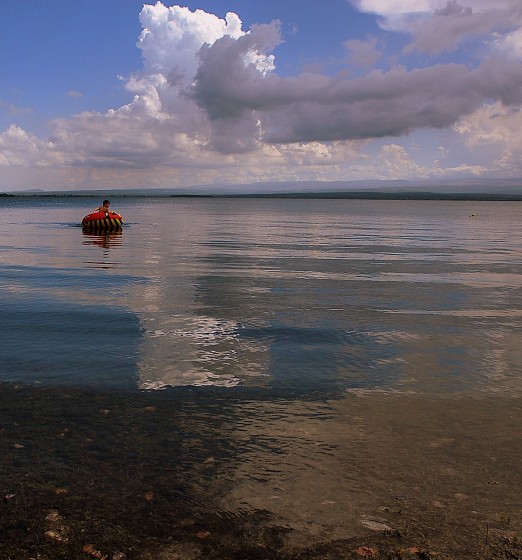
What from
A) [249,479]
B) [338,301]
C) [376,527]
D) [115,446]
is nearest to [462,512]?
[376,527]

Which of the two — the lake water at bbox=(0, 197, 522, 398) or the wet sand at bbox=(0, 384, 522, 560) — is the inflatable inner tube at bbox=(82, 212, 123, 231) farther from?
the wet sand at bbox=(0, 384, 522, 560)

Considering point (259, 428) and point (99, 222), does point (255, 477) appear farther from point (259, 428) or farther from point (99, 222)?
point (99, 222)

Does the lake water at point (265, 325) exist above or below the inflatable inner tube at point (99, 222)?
below

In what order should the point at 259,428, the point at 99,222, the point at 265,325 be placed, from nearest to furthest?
the point at 259,428, the point at 265,325, the point at 99,222

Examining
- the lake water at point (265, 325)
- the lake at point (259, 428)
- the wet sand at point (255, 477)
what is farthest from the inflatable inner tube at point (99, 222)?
the wet sand at point (255, 477)

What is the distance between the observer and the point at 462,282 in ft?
58.9

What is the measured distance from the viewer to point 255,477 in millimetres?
5109

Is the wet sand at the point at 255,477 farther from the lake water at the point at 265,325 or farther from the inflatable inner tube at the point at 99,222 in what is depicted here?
the inflatable inner tube at the point at 99,222

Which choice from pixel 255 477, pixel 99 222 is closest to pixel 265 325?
pixel 255 477

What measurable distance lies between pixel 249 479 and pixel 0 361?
542cm

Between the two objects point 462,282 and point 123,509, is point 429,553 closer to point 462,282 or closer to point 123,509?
point 123,509

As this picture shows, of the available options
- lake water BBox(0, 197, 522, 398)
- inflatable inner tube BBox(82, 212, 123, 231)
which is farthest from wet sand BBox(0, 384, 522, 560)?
inflatable inner tube BBox(82, 212, 123, 231)

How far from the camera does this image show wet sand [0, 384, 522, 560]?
4160 mm

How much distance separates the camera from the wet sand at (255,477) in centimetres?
416
